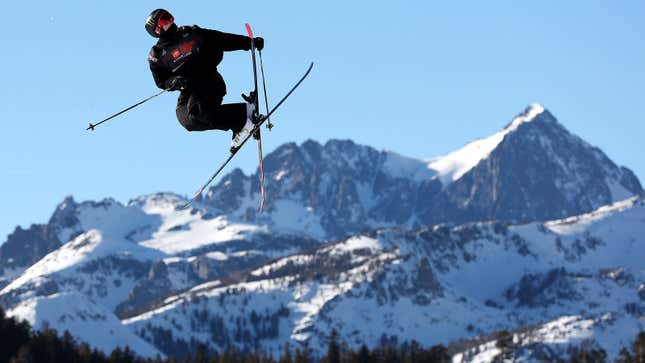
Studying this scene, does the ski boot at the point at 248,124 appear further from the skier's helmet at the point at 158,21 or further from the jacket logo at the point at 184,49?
the skier's helmet at the point at 158,21

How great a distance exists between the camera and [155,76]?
21.8m

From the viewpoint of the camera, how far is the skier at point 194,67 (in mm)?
21094

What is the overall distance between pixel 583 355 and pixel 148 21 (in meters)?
153

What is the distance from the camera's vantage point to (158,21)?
20906 millimetres

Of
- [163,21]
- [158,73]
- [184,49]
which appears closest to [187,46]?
[184,49]

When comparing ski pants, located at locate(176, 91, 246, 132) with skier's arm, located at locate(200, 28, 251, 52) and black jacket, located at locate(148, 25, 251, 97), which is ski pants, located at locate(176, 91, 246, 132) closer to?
black jacket, located at locate(148, 25, 251, 97)

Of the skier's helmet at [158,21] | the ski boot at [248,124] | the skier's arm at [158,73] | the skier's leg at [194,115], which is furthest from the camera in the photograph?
the ski boot at [248,124]

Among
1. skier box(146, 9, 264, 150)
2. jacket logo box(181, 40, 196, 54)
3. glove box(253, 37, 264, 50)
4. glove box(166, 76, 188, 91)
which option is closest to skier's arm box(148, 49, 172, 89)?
skier box(146, 9, 264, 150)

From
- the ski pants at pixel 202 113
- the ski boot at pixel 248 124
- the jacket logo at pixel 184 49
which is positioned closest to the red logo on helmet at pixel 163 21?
the jacket logo at pixel 184 49

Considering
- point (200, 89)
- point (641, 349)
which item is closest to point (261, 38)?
point (200, 89)

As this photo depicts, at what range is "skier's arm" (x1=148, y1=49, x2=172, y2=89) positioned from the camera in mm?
21766

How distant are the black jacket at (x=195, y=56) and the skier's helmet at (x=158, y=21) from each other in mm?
225

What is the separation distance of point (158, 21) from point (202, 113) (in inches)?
61.4

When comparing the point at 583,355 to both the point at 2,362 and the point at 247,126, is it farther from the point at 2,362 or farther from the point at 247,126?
the point at 247,126
